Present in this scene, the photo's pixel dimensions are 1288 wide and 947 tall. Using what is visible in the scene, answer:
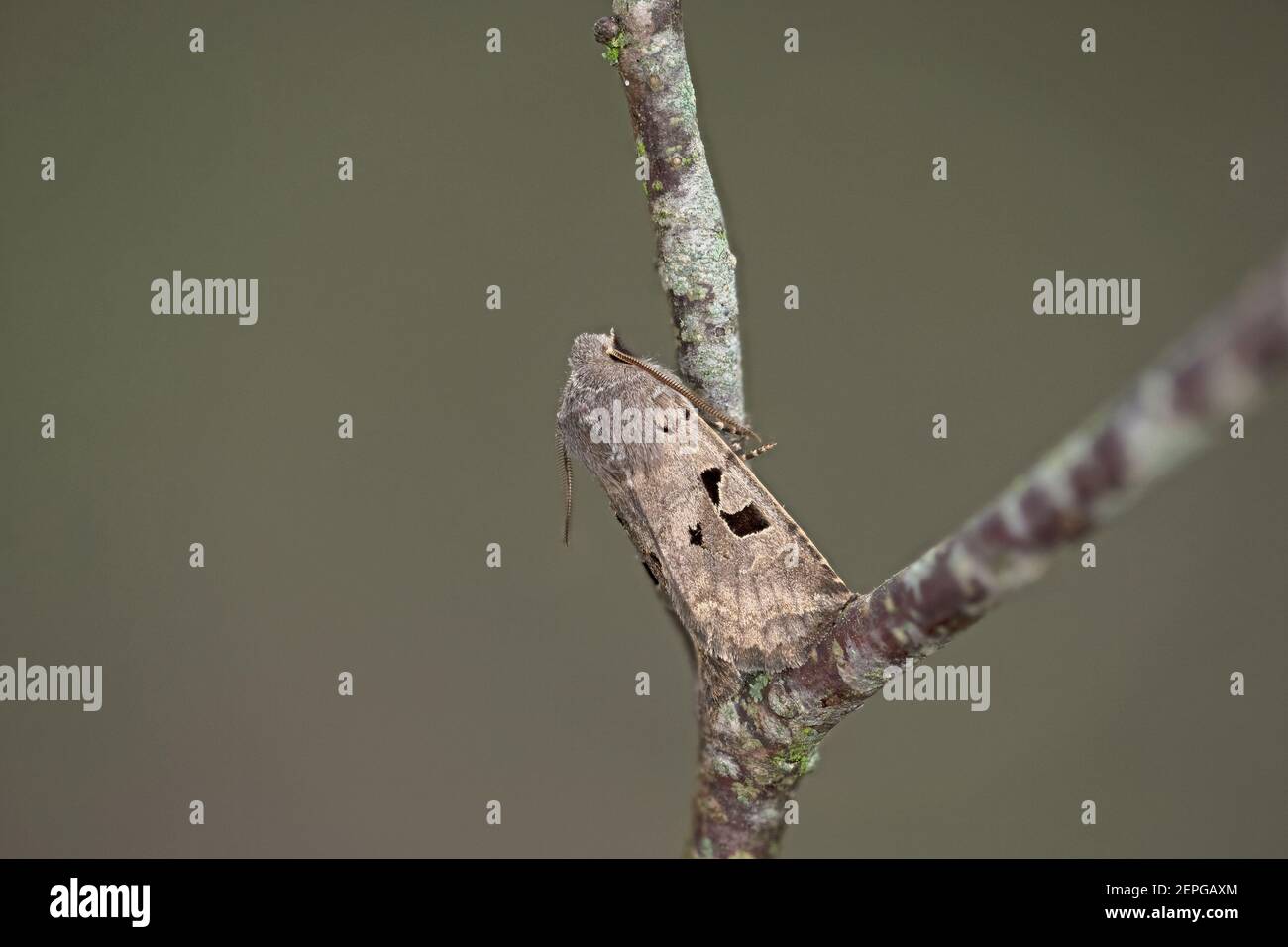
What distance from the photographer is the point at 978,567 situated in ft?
4.14

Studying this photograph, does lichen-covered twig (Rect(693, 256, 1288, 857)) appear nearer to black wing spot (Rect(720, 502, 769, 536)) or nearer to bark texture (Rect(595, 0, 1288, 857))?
bark texture (Rect(595, 0, 1288, 857))

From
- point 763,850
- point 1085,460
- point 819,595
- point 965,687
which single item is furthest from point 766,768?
point 965,687

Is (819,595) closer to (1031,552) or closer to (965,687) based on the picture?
(1031,552)

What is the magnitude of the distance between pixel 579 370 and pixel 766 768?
88 cm

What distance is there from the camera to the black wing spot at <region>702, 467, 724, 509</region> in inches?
75.3

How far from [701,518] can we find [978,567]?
707mm

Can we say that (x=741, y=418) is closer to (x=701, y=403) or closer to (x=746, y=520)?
(x=701, y=403)

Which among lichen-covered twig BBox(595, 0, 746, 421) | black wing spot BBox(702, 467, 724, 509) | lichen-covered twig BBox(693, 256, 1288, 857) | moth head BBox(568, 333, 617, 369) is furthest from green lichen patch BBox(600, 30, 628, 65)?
lichen-covered twig BBox(693, 256, 1288, 857)

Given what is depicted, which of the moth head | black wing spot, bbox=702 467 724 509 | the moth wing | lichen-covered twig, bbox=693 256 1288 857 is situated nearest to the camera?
lichen-covered twig, bbox=693 256 1288 857

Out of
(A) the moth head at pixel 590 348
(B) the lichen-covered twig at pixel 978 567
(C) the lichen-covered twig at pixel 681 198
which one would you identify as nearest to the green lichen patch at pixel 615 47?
(C) the lichen-covered twig at pixel 681 198

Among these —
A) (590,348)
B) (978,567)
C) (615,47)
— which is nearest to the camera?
(978,567)

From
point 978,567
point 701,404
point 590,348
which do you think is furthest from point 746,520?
point 978,567

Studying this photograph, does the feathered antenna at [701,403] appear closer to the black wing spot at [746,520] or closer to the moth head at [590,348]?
the moth head at [590,348]

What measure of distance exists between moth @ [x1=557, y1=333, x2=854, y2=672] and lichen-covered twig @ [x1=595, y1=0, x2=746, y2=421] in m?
0.08
